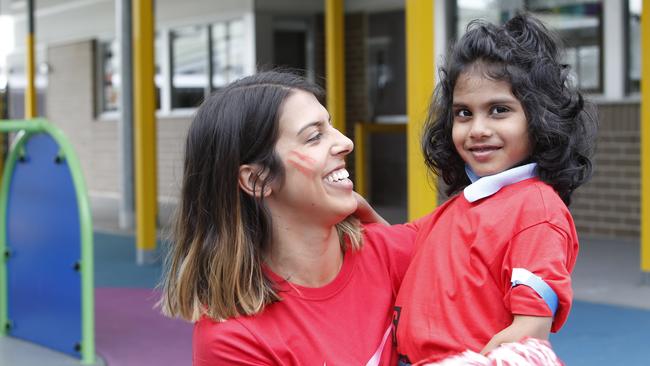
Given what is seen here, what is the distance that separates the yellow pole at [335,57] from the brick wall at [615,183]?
244 centimetres

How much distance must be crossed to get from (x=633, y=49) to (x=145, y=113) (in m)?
4.46

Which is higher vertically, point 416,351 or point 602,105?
point 602,105

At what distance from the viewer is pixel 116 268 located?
823cm

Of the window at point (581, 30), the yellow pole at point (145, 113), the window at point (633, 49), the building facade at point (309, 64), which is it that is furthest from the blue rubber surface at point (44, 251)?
the window at point (633, 49)

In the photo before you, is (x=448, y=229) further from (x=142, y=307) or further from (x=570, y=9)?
(x=570, y=9)

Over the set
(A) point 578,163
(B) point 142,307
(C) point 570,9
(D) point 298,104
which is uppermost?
(C) point 570,9

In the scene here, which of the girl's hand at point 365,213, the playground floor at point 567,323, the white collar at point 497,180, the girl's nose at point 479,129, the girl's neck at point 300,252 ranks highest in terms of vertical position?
the girl's nose at point 479,129

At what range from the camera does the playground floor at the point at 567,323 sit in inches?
194

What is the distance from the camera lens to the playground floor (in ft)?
16.1

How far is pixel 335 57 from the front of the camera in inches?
371

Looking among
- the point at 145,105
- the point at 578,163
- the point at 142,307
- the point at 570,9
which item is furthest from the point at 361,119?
the point at 578,163

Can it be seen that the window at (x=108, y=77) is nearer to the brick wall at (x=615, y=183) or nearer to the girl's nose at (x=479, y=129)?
the brick wall at (x=615, y=183)

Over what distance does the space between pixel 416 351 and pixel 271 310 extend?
11.2 inches

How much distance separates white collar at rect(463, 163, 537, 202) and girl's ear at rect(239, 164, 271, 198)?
1.32 feet
